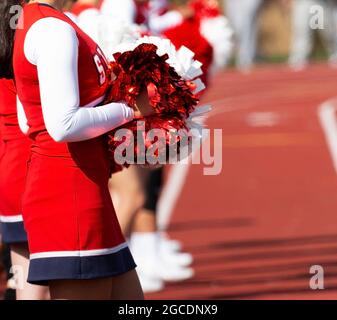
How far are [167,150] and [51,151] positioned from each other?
1.32 ft

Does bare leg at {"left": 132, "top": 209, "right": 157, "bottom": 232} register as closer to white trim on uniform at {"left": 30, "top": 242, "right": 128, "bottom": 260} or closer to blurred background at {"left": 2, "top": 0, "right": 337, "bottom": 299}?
blurred background at {"left": 2, "top": 0, "right": 337, "bottom": 299}

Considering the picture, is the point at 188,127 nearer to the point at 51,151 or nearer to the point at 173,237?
the point at 51,151

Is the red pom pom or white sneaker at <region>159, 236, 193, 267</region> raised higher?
white sneaker at <region>159, 236, 193, 267</region>

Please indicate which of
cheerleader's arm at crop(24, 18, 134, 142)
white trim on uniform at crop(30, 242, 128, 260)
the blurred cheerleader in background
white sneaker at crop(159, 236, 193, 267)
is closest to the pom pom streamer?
cheerleader's arm at crop(24, 18, 134, 142)

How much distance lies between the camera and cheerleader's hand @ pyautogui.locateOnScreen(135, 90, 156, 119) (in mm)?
3570

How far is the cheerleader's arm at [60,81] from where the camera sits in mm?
3324

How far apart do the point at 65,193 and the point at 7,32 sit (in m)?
0.58

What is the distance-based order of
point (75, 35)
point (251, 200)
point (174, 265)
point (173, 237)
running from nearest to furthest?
1. point (75, 35)
2. point (174, 265)
3. point (173, 237)
4. point (251, 200)

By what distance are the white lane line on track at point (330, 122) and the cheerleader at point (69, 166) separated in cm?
776

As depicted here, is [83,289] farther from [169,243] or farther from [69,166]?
[169,243]

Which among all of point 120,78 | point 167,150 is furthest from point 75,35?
point 167,150

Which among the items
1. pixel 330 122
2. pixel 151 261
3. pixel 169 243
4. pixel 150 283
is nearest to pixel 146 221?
pixel 151 261

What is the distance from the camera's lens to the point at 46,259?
11.5 ft

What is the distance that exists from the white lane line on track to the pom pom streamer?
A: 7536mm
